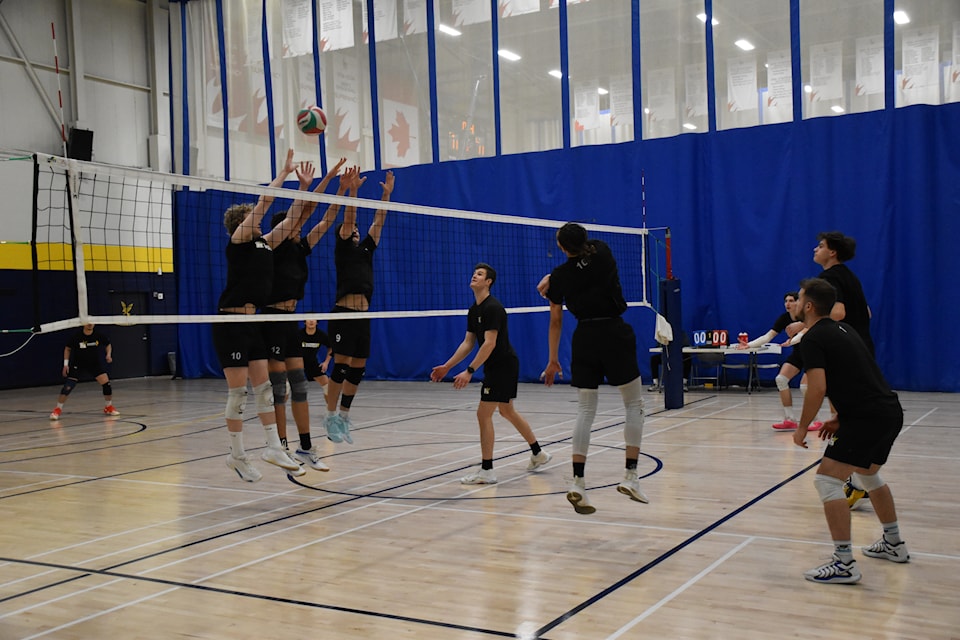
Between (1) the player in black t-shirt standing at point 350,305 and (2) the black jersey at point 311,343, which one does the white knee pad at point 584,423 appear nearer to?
(1) the player in black t-shirt standing at point 350,305

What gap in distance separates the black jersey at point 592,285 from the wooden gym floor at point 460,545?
1.27m

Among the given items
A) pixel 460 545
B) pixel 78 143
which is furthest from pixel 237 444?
pixel 78 143

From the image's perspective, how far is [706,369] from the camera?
45.6ft

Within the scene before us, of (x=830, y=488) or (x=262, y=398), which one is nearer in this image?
(x=830, y=488)

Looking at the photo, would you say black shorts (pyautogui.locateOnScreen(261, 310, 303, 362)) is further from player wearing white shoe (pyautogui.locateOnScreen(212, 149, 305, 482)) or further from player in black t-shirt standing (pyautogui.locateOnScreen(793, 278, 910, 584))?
player in black t-shirt standing (pyautogui.locateOnScreen(793, 278, 910, 584))

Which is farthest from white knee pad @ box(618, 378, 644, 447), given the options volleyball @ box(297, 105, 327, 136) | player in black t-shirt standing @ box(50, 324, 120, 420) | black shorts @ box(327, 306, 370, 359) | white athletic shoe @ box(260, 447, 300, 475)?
player in black t-shirt standing @ box(50, 324, 120, 420)

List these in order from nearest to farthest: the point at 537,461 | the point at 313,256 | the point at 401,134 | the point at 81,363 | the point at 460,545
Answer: the point at 460,545
the point at 537,461
the point at 81,363
the point at 313,256
the point at 401,134

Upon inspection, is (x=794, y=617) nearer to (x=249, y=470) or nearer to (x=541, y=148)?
(x=249, y=470)

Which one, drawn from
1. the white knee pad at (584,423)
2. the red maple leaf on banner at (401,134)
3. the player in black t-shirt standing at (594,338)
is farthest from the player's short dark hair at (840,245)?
the red maple leaf on banner at (401,134)

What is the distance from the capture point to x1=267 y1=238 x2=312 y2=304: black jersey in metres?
6.71

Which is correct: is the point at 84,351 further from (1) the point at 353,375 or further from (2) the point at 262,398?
(2) the point at 262,398

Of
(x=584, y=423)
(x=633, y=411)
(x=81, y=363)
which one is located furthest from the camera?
(x=81, y=363)

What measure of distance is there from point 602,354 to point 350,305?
314cm

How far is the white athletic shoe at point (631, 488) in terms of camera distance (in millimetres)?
5289
